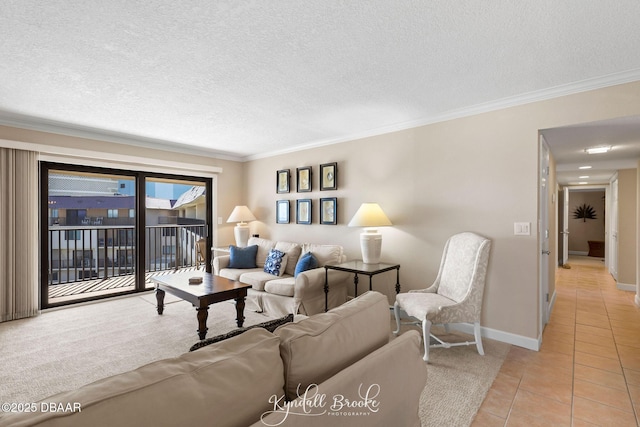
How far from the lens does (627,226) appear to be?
5129 mm

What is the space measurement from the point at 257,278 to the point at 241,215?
1.81 metres

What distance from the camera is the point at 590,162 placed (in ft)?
15.5

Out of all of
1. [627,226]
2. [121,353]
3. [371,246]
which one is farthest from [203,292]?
[627,226]

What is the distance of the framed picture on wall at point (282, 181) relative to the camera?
5.24 m

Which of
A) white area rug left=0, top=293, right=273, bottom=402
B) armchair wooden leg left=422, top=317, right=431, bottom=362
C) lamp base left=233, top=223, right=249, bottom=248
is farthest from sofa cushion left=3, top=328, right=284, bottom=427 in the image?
lamp base left=233, top=223, right=249, bottom=248

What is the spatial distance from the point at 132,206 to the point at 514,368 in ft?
18.0

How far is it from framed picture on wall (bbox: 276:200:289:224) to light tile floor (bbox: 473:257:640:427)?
3589 millimetres

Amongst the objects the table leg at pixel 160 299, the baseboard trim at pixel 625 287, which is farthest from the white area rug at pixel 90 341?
the baseboard trim at pixel 625 287

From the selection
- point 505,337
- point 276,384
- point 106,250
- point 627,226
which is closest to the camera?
point 276,384

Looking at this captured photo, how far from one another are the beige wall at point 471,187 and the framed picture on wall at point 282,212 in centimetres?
99

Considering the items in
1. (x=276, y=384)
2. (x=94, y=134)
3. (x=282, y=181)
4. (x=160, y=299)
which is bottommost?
(x=160, y=299)

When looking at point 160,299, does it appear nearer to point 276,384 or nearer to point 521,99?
point 276,384

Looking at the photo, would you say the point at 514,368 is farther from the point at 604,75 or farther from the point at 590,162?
the point at 590,162

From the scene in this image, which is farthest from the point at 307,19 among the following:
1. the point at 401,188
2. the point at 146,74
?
the point at 401,188
